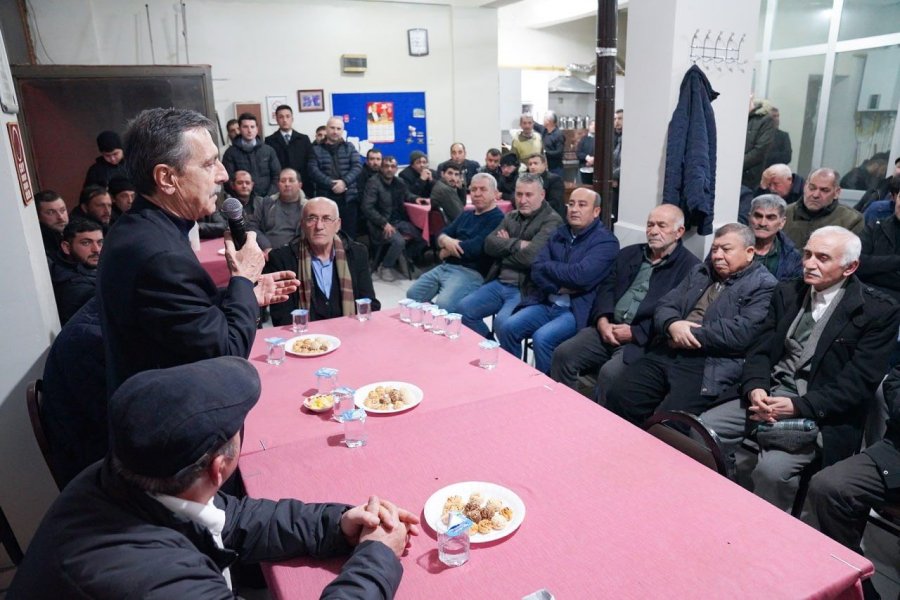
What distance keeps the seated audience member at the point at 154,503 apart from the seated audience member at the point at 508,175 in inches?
226

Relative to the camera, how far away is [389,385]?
2.07 meters

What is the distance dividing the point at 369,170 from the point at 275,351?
4.54 metres

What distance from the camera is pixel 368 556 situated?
117 centimetres

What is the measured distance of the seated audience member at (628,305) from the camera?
9.61 ft

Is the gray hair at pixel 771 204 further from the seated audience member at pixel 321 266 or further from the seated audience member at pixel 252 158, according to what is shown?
the seated audience member at pixel 252 158

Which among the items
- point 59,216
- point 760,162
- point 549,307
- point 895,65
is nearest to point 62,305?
point 59,216

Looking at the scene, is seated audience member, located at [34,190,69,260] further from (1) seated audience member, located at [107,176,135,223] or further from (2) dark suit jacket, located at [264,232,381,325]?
(2) dark suit jacket, located at [264,232,381,325]

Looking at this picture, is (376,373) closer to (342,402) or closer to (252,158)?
(342,402)

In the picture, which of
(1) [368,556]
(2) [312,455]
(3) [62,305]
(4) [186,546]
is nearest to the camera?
(4) [186,546]

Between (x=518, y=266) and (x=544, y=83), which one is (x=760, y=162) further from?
(x=544, y=83)

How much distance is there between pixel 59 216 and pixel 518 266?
266cm

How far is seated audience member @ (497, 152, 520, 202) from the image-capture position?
6602 mm

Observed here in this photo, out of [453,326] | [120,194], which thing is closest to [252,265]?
[453,326]

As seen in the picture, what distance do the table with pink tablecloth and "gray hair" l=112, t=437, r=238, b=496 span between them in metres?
0.35
